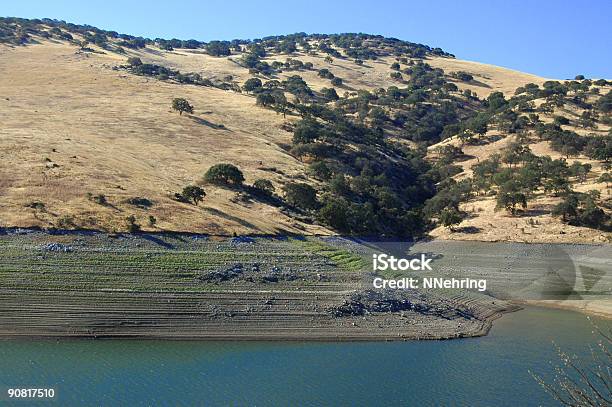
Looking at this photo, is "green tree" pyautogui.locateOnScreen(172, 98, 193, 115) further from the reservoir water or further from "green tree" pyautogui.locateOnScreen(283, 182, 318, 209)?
the reservoir water

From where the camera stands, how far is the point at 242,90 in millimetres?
132625

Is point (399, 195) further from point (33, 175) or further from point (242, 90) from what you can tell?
point (242, 90)

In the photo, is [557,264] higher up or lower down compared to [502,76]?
lower down

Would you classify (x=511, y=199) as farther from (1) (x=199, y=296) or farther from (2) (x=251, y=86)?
(2) (x=251, y=86)

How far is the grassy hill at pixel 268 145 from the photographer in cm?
5206

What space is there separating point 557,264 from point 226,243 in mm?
30072

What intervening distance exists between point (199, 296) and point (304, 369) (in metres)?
10.9

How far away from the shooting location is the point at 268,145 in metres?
84.8

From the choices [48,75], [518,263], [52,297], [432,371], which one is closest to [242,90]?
[48,75]

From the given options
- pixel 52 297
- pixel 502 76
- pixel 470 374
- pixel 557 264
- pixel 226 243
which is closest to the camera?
pixel 470 374

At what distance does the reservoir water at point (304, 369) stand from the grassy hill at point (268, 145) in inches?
565

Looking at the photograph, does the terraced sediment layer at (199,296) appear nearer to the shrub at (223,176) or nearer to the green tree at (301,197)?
the green tree at (301,197)

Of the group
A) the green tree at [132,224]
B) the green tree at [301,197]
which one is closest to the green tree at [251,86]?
the green tree at [301,197]

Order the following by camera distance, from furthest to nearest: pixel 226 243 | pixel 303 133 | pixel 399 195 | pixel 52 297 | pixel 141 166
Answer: pixel 303 133, pixel 399 195, pixel 141 166, pixel 226 243, pixel 52 297
